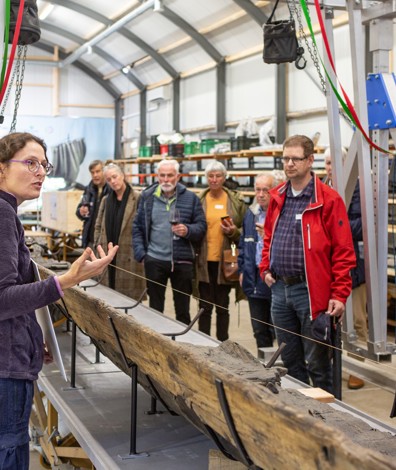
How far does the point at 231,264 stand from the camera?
19.3 ft

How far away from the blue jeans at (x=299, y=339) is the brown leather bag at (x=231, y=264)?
160cm

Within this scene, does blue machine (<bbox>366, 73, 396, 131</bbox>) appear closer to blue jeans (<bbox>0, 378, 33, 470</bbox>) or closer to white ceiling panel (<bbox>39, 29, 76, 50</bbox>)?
blue jeans (<bbox>0, 378, 33, 470</bbox>)

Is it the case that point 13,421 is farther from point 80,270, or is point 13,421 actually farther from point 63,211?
point 63,211

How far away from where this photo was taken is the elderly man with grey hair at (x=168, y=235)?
5.77 m

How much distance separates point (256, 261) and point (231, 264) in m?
0.56

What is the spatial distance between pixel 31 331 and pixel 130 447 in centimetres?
67

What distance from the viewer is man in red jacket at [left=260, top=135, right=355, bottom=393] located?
158 inches

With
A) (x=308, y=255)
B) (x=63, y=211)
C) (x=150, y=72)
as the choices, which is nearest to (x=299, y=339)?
(x=308, y=255)

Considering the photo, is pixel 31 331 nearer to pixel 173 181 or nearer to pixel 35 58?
pixel 173 181

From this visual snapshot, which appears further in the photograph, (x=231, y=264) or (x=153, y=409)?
(x=231, y=264)

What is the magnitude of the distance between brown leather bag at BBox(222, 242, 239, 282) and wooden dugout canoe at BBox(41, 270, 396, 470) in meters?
2.53

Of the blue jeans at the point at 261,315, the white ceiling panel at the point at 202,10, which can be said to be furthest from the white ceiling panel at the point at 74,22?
the blue jeans at the point at 261,315

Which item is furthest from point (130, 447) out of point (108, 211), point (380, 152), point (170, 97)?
point (170, 97)

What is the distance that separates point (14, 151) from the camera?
2469mm
